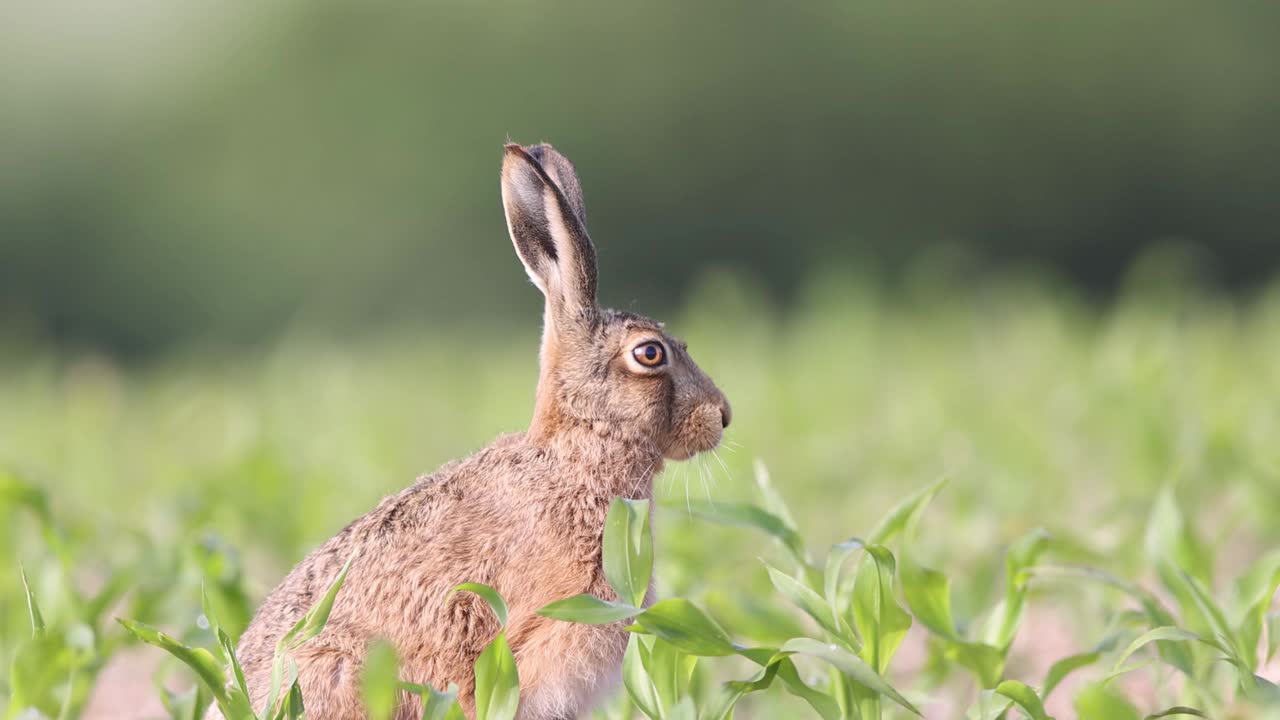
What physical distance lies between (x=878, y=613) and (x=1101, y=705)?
1.43ft

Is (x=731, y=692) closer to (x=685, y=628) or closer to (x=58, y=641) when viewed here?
(x=685, y=628)

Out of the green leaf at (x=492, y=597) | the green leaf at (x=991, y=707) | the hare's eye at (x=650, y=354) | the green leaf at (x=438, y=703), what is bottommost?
the green leaf at (x=438, y=703)

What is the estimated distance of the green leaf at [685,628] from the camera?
7.25 feet

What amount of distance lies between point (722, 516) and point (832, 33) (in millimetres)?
11729

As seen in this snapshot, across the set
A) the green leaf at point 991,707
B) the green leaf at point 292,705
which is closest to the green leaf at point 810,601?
the green leaf at point 991,707

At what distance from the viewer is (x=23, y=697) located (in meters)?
2.60

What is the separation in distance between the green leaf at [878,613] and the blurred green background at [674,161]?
10.4 metres

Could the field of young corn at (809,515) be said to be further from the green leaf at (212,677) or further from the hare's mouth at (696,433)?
the hare's mouth at (696,433)

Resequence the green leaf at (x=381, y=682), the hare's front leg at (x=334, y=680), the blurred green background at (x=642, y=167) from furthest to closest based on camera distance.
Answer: the blurred green background at (x=642, y=167) < the hare's front leg at (x=334, y=680) < the green leaf at (x=381, y=682)

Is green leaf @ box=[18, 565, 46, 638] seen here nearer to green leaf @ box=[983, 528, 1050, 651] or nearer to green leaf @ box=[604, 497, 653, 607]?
green leaf @ box=[604, 497, 653, 607]

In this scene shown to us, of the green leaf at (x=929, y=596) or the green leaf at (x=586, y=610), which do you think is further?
the green leaf at (x=929, y=596)

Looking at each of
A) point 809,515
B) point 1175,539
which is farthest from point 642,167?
point 1175,539

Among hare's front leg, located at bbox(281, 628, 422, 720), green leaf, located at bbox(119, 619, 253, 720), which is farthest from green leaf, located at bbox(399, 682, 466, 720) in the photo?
green leaf, located at bbox(119, 619, 253, 720)

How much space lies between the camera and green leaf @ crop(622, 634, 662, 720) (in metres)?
2.29
